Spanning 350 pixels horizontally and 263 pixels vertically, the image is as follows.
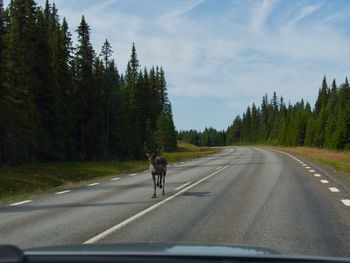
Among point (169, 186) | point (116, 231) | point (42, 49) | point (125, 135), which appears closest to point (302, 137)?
point (125, 135)

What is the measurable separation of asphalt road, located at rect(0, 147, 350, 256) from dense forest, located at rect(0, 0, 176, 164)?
48.2 feet

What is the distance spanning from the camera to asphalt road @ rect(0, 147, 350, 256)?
866 cm

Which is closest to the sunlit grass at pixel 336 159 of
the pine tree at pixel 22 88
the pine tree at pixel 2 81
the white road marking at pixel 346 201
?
the white road marking at pixel 346 201

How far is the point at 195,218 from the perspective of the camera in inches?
436

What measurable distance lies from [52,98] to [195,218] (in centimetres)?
3907

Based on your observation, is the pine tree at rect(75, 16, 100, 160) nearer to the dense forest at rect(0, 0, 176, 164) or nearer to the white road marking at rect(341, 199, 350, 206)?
the dense forest at rect(0, 0, 176, 164)

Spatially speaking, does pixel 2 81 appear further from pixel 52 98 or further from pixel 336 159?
pixel 336 159

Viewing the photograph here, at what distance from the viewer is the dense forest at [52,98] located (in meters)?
39.5

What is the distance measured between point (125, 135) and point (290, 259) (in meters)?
64.8

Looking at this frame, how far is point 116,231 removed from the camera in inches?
382

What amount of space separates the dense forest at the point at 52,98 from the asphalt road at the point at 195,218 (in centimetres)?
1470

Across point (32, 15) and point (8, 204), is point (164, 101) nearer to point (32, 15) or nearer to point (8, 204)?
point (32, 15)

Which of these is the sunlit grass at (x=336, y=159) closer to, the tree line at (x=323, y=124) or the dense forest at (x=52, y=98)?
the dense forest at (x=52, y=98)

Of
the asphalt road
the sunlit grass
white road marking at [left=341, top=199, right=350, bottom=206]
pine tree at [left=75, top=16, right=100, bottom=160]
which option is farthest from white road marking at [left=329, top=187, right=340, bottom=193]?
pine tree at [left=75, top=16, right=100, bottom=160]
